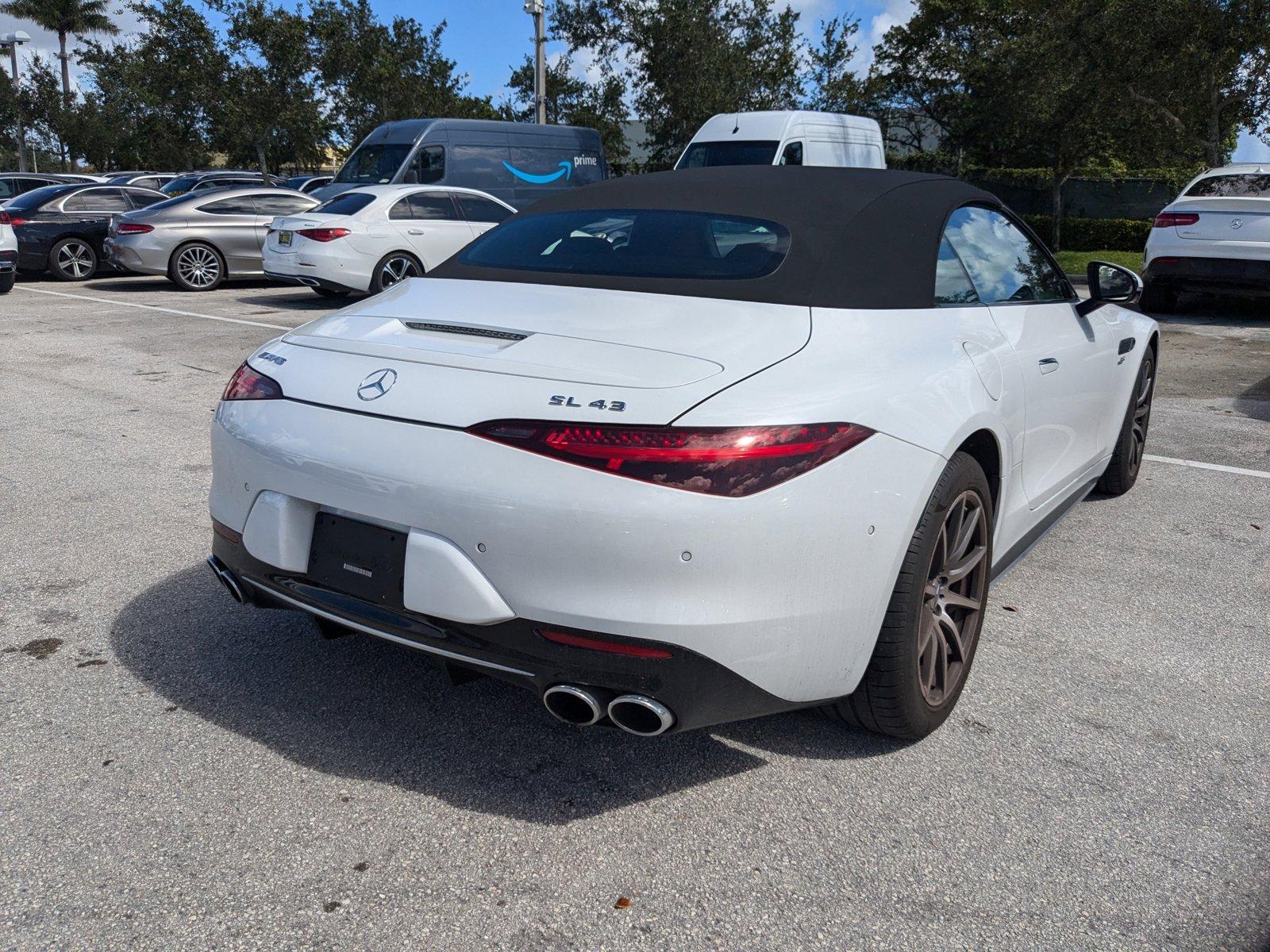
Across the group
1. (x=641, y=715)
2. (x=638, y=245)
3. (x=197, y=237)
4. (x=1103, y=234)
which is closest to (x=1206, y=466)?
(x=638, y=245)

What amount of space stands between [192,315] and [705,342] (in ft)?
36.4

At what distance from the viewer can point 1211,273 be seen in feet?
36.4

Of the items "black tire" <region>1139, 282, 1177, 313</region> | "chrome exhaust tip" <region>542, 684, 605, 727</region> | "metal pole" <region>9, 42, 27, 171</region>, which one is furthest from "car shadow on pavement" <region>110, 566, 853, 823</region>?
"metal pole" <region>9, 42, 27, 171</region>

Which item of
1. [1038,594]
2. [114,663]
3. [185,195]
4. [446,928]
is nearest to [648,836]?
[446,928]

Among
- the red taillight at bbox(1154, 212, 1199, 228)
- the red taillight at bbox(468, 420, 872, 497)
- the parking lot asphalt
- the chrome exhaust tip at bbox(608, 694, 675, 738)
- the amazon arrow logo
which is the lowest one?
the parking lot asphalt

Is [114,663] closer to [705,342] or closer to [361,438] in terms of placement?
[361,438]

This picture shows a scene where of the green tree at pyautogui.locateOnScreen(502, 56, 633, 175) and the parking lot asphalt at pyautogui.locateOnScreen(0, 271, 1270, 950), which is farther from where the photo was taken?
the green tree at pyautogui.locateOnScreen(502, 56, 633, 175)

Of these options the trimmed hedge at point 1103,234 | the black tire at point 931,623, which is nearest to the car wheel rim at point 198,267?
the black tire at point 931,623

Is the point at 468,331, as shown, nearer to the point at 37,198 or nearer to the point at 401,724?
the point at 401,724

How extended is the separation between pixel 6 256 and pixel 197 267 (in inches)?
92.0

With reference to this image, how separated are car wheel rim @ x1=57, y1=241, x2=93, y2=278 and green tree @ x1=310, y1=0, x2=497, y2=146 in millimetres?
15346

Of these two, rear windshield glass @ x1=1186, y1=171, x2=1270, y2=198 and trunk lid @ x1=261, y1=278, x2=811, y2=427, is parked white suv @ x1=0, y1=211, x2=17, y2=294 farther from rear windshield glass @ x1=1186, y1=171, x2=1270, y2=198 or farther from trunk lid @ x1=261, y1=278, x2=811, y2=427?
rear windshield glass @ x1=1186, y1=171, x2=1270, y2=198

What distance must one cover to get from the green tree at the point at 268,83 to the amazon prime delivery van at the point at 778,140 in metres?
15.2

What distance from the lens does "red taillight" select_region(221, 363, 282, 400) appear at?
282 centimetres
